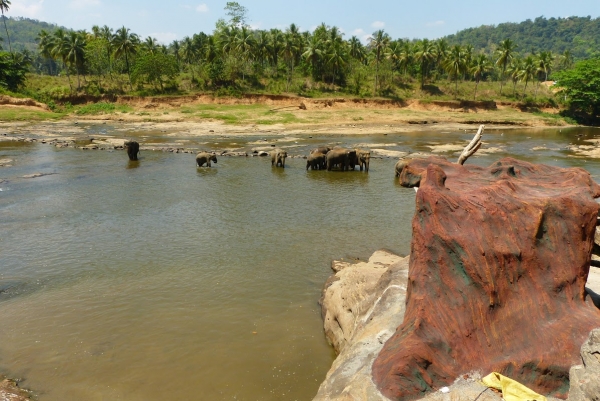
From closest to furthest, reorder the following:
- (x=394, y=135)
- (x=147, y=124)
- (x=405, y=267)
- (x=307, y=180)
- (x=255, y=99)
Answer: (x=405, y=267) → (x=307, y=180) → (x=394, y=135) → (x=147, y=124) → (x=255, y=99)

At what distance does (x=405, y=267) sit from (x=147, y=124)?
5100cm

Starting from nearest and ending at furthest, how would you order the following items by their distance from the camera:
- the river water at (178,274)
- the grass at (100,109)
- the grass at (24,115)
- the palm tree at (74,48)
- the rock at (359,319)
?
the rock at (359,319)
the river water at (178,274)
the grass at (24,115)
the grass at (100,109)
the palm tree at (74,48)

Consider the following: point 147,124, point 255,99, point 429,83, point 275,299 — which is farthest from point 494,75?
point 275,299

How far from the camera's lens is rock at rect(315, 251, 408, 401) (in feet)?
18.4

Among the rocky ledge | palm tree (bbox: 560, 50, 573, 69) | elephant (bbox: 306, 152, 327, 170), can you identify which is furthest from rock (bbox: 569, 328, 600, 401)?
palm tree (bbox: 560, 50, 573, 69)

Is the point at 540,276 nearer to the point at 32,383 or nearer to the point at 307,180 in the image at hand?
the point at 32,383

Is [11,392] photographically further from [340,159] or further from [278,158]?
[278,158]

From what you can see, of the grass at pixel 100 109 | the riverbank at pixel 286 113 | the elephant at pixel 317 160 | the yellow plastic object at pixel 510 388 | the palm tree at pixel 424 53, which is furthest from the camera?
the palm tree at pixel 424 53

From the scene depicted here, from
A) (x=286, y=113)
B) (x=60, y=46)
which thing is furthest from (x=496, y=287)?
(x=60, y=46)

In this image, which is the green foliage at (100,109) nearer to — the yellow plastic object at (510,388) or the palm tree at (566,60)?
the yellow plastic object at (510,388)

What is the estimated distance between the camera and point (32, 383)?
25.9 feet

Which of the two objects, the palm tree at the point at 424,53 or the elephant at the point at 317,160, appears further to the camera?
the palm tree at the point at 424,53

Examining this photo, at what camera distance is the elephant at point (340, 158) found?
27.4 meters

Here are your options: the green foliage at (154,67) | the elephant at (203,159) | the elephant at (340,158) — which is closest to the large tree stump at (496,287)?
the elephant at (340,158)
